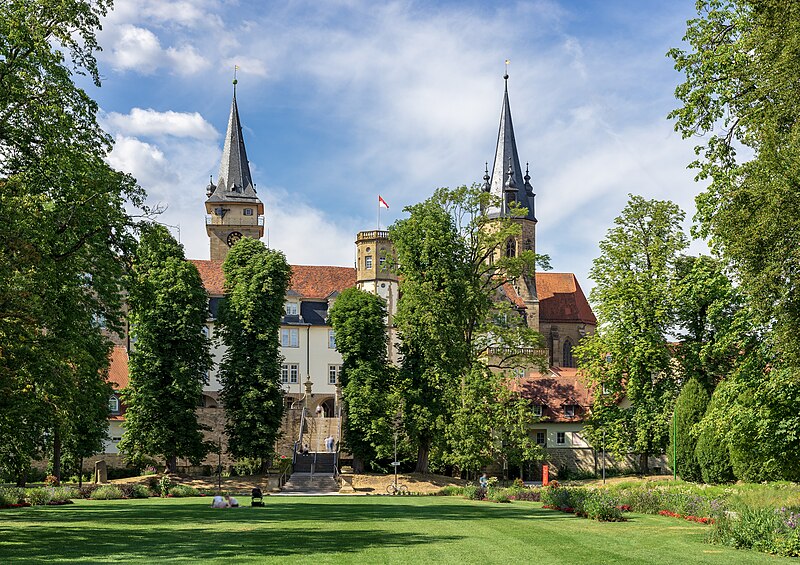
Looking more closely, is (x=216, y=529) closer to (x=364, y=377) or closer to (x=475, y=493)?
(x=475, y=493)

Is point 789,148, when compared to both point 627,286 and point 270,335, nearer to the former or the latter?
point 627,286

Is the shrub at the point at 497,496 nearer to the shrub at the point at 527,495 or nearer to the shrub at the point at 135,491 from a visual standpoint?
the shrub at the point at 527,495

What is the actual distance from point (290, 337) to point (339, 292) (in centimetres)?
629

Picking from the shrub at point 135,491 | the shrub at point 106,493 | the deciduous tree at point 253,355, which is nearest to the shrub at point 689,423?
the deciduous tree at point 253,355

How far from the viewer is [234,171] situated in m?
98.1

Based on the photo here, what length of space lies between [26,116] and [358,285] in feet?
192

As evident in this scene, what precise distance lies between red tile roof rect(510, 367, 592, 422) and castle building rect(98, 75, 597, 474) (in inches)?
2.7

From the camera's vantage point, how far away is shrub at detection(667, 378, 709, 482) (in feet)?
146

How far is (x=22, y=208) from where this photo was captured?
20.8 m

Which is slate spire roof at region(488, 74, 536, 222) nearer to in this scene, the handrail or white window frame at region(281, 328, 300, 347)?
white window frame at region(281, 328, 300, 347)

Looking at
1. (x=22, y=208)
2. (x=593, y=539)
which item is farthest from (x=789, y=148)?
(x=22, y=208)

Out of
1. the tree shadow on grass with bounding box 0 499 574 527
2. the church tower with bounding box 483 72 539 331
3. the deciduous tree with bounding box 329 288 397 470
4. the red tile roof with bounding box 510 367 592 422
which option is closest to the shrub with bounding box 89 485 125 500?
the tree shadow on grass with bounding box 0 499 574 527

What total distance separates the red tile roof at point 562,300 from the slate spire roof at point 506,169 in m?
8.38

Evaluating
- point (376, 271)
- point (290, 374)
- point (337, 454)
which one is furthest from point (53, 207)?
point (376, 271)
